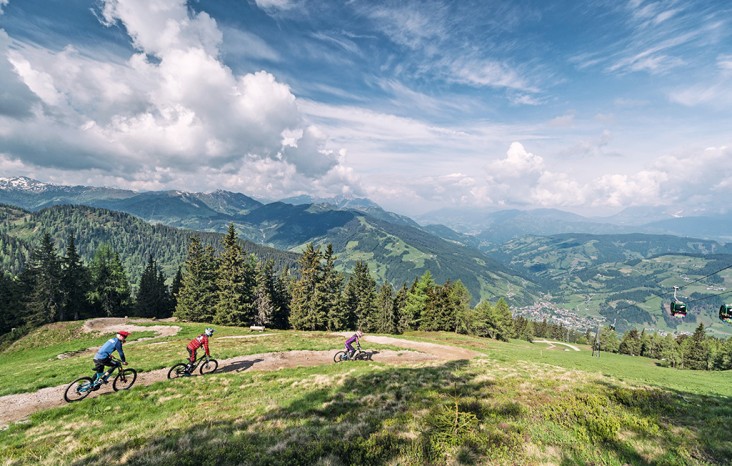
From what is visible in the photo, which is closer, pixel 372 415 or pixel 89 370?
pixel 372 415

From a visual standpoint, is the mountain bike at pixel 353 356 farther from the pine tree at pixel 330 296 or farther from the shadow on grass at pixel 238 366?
the pine tree at pixel 330 296

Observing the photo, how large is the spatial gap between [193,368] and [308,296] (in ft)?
148

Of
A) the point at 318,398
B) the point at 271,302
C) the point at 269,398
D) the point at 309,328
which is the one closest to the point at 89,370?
the point at 269,398

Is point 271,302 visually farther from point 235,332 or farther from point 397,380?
point 397,380

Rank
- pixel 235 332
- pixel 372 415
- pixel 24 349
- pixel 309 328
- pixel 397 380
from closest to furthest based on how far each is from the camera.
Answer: pixel 372 415
pixel 397 380
pixel 24 349
pixel 235 332
pixel 309 328

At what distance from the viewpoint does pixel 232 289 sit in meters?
60.2

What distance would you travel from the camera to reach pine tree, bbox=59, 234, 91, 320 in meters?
66.6

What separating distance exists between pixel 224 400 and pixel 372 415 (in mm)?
7946

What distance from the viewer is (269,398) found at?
15266 mm

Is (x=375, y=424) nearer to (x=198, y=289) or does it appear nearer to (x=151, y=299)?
(x=198, y=289)

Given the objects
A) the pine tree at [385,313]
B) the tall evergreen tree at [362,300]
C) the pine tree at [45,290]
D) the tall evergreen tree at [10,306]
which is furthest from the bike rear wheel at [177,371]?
the tall evergreen tree at [10,306]

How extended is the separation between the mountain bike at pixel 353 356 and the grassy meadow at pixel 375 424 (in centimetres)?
669

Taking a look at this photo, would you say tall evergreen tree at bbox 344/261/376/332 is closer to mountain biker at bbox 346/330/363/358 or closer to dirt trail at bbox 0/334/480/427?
dirt trail at bbox 0/334/480/427

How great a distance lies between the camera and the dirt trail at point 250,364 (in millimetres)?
14859
